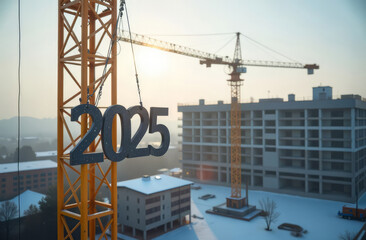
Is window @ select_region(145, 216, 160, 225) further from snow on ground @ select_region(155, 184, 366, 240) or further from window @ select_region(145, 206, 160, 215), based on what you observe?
snow on ground @ select_region(155, 184, 366, 240)

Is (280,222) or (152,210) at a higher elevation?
(152,210)

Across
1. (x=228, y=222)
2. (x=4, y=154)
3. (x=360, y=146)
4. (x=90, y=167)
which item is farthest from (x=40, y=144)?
(x=90, y=167)

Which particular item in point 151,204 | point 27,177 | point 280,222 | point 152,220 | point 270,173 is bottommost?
point 280,222

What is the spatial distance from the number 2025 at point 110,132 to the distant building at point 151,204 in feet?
84.8

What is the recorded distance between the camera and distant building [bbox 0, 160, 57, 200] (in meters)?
61.5

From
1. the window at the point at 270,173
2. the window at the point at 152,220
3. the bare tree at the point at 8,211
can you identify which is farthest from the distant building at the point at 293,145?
the bare tree at the point at 8,211

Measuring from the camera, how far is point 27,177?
2589 inches

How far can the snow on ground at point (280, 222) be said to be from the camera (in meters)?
37.2

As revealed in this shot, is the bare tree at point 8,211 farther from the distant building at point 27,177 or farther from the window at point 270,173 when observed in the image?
the window at point 270,173

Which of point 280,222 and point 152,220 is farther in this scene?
point 280,222

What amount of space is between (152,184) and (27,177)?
39258mm

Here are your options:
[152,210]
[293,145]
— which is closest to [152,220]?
[152,210]

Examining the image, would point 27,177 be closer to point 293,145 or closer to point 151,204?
point 151,204

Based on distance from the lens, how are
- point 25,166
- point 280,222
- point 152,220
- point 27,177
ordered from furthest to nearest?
point 25,166 → point 27,177 → point 280,222 → point 152,220
